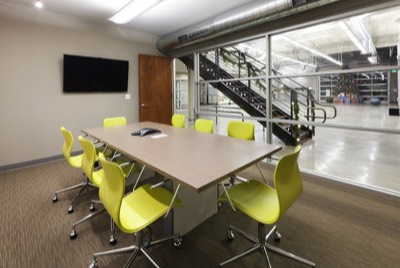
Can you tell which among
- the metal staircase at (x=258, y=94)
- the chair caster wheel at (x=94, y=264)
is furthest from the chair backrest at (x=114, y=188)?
the metal staircase at (x=258, y=94)

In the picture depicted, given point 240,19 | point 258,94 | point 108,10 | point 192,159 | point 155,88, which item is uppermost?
point 108,10

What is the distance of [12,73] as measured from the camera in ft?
12.2

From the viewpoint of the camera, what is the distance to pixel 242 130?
289cm

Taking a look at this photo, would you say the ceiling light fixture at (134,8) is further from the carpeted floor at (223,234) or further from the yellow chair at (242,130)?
the carpeted floor at (223,234)

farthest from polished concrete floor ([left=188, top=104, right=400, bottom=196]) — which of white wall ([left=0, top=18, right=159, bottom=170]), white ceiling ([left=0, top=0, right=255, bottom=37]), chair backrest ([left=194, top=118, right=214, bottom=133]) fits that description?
white wall ([left=0, top=18, right=159, bottom=170])

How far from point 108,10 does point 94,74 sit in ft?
4.33

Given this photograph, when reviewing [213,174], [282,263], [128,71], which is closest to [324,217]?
[282,263]

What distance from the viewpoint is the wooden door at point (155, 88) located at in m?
5.39

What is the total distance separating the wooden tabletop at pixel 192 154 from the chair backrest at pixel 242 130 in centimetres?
50

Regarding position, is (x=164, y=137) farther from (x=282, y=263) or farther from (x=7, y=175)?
(x=7, y=175)

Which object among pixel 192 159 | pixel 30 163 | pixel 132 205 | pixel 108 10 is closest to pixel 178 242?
pixel 132 205

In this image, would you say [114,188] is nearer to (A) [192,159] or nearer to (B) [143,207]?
(B) [143,207]

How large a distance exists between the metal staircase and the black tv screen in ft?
6.37

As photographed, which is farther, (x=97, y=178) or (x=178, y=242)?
(x=97, y=178)
